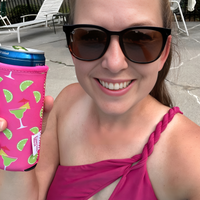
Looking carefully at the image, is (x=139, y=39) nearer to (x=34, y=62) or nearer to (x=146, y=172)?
(x=34, y=62)

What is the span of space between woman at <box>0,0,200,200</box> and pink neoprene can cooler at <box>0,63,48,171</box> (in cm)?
20

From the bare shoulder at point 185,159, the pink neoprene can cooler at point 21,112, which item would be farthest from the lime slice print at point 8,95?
the bare shoulder at point 185,159

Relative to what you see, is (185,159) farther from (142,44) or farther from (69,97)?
(69,97)

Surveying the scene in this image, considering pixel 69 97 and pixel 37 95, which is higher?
pixel 37 95

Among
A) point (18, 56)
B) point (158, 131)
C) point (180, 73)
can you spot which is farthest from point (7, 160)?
point (180, 73)

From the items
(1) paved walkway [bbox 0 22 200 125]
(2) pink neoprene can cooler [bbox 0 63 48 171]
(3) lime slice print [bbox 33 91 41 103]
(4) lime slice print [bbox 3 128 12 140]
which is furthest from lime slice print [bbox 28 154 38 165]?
(1) paved walkway [bbox 0 22 200 125]

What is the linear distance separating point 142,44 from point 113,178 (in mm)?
576

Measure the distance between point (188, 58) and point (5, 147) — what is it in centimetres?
334

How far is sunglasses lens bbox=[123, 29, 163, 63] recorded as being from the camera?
77 centimetres

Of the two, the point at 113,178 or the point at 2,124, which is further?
the point at 113,178

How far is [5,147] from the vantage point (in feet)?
2.46

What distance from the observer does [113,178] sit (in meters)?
0.97

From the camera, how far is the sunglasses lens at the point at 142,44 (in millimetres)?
770

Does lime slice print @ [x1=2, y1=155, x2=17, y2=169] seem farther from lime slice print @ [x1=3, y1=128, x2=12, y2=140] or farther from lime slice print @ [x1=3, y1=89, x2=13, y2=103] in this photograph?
lime slice print @ [x1=3, y1=89, x2=13, y2=103]
